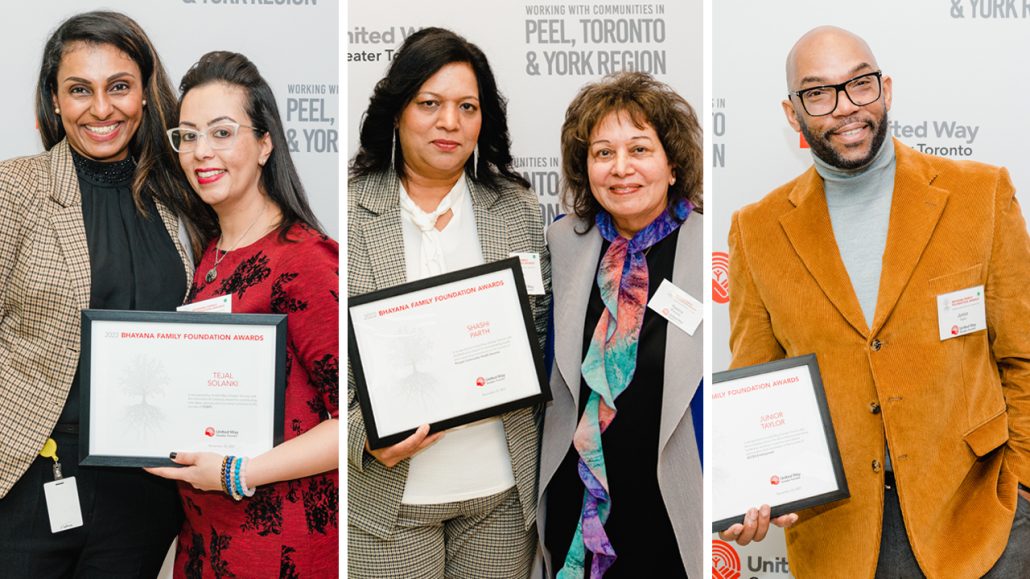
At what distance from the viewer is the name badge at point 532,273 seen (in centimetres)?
190

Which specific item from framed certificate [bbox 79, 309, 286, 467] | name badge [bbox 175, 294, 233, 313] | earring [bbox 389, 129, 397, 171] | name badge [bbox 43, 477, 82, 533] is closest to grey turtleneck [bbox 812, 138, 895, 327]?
earring [bbox 389, 129, 397, 171]

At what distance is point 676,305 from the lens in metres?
1.87

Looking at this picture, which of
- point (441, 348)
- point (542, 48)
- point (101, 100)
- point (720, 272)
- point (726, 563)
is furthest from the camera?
point (726, 563)

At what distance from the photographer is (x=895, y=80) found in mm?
2141

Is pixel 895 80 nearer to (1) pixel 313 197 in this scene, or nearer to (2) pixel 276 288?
(1) pixel 313 197

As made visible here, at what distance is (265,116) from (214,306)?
1.55 feet

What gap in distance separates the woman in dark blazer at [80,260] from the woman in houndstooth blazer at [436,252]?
458mm

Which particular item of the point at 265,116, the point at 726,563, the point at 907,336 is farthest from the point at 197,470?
the point at 907,336

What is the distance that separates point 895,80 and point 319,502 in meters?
1.85

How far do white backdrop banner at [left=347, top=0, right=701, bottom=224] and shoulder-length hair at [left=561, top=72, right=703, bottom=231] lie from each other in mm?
34

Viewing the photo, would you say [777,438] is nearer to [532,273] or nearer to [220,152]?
[532,273]

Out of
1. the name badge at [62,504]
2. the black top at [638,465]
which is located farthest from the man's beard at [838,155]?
the name badge at [62,504]

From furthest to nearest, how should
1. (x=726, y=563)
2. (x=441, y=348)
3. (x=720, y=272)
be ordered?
(x=726, y=563), (x=720, y=272), (x=441, y=348)

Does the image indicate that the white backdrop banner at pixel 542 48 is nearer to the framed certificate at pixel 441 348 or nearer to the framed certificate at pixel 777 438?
the framed certificate at pixel 441 348
